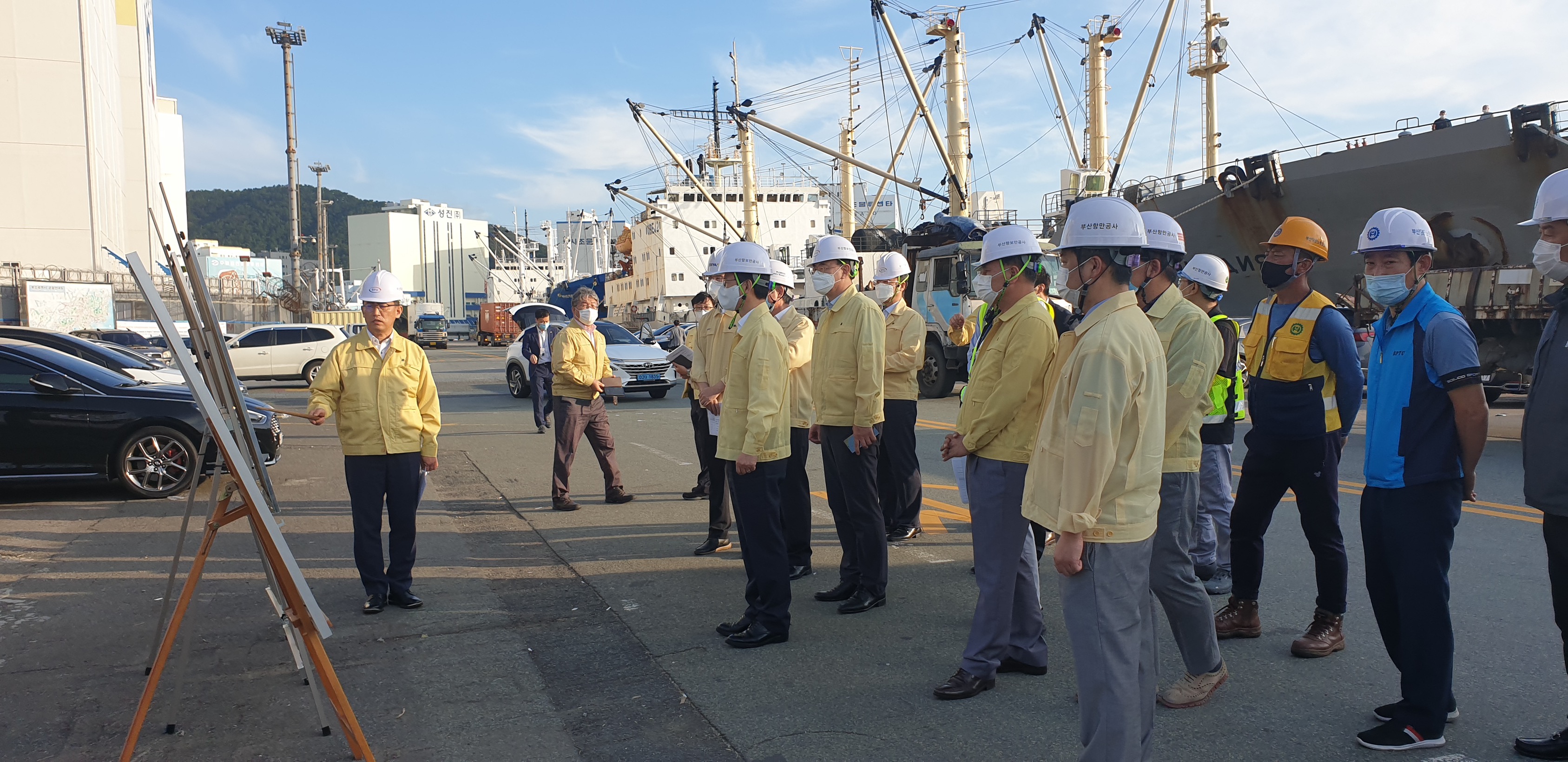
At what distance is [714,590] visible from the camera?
5.78 m

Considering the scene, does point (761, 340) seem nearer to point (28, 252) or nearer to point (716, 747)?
point (716, 747)

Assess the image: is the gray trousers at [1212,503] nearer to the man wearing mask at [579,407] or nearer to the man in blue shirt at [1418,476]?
the man in blue shirt at [1418,476]

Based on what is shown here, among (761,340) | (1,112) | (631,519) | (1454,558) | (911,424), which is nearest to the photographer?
(761,340)

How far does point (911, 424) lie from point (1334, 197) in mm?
16915

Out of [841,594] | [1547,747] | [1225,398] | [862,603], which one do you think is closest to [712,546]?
[841,594]

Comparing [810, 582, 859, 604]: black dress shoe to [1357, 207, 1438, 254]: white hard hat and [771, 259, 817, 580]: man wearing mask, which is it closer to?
[771, 259, 817, 580]: man wearing mask

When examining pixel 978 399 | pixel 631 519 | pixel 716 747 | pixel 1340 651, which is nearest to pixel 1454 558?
pixel 1340 651

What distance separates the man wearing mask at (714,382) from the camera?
19.7ft

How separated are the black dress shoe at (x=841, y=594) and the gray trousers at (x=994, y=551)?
1367 mm

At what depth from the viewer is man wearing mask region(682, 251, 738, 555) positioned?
6016mm

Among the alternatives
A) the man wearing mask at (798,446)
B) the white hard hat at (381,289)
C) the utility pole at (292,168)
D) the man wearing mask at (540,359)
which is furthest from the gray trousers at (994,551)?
the utility pole at (292,168)

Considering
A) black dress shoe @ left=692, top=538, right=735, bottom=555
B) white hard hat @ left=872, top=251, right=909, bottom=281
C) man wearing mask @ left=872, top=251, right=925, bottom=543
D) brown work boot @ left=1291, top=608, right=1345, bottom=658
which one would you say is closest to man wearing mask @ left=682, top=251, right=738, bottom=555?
black dress shoe @ left=692, top=538, right=735, bottom=555

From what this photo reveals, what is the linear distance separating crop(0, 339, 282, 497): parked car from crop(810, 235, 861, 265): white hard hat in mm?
5832

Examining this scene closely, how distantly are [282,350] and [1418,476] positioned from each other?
24.5 meters
